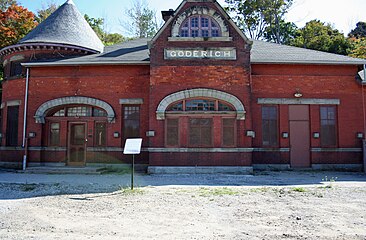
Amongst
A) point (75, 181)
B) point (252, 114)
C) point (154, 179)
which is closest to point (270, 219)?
point (154, 179)

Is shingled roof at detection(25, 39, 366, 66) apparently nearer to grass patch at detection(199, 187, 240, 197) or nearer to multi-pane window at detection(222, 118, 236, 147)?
multi-pane window at detection(222, 118, 236, 147)

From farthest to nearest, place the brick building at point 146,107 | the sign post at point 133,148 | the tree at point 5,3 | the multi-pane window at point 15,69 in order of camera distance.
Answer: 1. the tree at point 5,3
2. the multi-pane window at point 15,69
3. the brick building at point 146,107
4. the sign post at point 133,148

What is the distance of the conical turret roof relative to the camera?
17.2m

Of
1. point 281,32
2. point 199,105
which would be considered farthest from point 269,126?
point 281,32

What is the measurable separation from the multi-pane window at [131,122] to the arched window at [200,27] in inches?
185

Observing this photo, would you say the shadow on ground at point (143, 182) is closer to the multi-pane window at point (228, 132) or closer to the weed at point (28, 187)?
the weed at point (28, 187)

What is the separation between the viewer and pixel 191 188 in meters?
10.3

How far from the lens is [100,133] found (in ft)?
52.5

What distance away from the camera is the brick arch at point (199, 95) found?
14.1 meters

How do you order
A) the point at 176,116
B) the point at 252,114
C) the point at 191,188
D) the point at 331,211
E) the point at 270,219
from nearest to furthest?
the point at 270,219
the point at 331,211
the point at 191,188
the point at 176,116
the point at 252,114

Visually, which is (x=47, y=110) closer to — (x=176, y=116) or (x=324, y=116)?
(x=176, y=116)

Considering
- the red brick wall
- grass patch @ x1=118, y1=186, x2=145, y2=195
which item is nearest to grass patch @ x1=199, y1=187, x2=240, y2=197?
grass patch @ x1=118, y1=186, x2=145, y2=195

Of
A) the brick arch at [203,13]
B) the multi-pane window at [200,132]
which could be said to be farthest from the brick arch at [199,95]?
the brick arch at [203,13]

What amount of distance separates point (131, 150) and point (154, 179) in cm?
328
